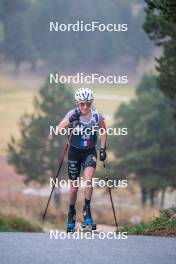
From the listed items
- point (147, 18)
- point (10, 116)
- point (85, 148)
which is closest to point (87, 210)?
point (85, 148)

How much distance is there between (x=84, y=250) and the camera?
10.6 meters

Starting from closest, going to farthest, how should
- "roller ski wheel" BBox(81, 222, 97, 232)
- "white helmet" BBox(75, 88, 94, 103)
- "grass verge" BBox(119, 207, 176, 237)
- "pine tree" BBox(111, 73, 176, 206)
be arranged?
"white helmet" BBox(75, 88, 94, 103)
"roller ski wheel" BBox(81, 222, 97, 232)
"grass verge" BBox(119, 207, 176, 237)
"pine tree" BBox(111, 73, 176, 206)

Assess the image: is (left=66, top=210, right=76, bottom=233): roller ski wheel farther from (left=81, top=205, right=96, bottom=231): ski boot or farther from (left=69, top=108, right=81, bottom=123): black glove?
(left=69, top=108, right=81, bottom=123): black glove

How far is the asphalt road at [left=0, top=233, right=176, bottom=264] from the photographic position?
32.3 ft

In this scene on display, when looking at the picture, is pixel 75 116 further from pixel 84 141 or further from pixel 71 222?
pixel 71 222

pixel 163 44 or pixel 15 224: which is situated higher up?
pixel 163 44

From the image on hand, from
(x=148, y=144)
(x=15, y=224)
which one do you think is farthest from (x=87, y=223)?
(x=148, y=144)

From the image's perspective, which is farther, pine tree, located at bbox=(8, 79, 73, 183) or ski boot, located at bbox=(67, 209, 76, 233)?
pine tree, located at bbox=(8, 79, 73, 183)

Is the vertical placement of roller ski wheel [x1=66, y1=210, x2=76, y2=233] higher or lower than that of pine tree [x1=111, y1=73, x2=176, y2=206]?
lower

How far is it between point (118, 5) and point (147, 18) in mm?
Answer: 69602

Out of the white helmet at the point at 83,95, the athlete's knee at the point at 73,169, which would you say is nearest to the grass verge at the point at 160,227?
the athlete's knee at the point at 73,169

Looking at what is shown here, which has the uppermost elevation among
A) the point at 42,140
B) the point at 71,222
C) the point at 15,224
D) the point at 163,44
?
the point at 42,140

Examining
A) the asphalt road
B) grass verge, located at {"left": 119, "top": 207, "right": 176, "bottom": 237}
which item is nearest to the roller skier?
the asphalt road

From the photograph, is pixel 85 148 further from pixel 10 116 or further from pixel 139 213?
pixel 10 116
